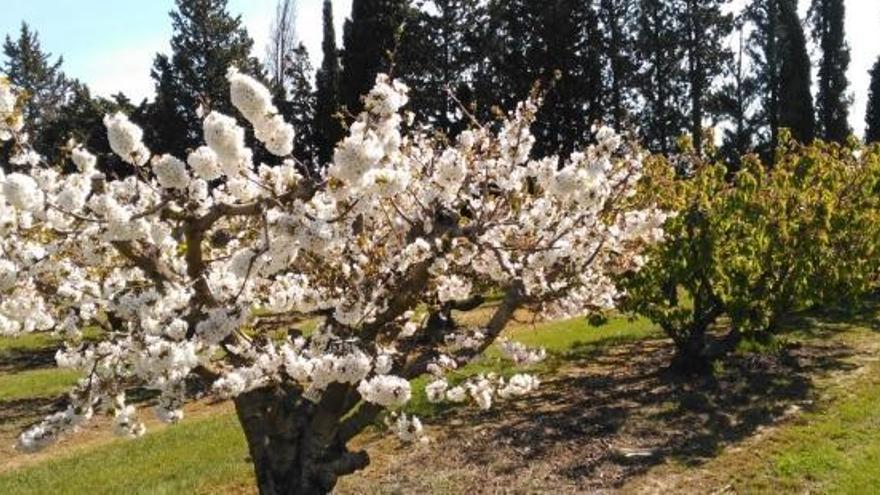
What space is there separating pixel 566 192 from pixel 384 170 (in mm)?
1441

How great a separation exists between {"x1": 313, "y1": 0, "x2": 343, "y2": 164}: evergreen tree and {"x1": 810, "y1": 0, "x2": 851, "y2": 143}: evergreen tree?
22.8 metres

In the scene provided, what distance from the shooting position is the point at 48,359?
2247 cm

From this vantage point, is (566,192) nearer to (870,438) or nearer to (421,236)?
(421,236)

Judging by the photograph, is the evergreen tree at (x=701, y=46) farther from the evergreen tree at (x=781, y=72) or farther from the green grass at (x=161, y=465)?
the green grass at (x=161, y=465)

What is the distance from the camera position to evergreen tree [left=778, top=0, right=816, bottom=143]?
3534 centimetres

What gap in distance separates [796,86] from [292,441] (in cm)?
3398

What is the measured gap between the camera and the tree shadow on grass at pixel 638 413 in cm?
989

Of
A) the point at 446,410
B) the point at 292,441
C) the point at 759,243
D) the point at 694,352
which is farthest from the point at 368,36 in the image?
the point at 292,441

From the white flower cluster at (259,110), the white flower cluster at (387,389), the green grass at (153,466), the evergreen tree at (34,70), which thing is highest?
the evergreen tree at (34,70)

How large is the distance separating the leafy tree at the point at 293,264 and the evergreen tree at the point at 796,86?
30.0 meters

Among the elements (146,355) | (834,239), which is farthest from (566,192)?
(834,239)

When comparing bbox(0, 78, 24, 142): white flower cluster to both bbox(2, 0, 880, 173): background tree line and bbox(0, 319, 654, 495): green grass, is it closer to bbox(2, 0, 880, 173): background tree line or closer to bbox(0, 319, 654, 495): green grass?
bbox(0, 319, 654, 495): green grass

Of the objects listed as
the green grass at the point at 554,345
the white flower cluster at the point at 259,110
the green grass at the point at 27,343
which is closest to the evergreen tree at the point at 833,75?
the green grass at the point at 554,345

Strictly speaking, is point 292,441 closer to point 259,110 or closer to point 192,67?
point 259,110
